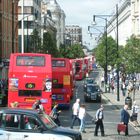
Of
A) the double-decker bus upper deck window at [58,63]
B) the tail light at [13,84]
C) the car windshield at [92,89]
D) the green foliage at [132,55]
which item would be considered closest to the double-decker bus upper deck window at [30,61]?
the tail light at [13,84]

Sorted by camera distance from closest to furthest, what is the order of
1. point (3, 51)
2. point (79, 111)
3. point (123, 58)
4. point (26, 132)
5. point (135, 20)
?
point (26, 132)
point (79, 111)
point (123, 58)
point (3, 51)
point (135, 20)

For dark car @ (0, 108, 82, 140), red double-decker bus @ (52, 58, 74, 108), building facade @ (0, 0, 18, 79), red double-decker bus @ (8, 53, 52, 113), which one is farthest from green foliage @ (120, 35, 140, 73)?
dark car @ (0, 108, 82, 140)

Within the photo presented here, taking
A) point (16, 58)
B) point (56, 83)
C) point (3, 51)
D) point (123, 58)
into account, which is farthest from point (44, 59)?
point (3, 51)

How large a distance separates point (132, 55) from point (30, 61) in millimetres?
19937

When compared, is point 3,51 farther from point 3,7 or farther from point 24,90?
point 24,90

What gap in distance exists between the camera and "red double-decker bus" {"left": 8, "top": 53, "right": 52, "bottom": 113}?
1281 inches

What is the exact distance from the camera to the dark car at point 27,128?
54.2 feet

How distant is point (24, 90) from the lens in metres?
33.1

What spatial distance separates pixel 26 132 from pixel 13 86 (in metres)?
16.2

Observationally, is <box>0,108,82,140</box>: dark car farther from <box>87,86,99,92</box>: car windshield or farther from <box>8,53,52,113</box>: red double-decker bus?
<box>87,86,99,92</box>: car windshield

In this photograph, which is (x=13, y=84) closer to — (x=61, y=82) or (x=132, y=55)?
(x=61, y=82)

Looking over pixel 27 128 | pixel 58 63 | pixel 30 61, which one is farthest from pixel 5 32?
pixel 27 128

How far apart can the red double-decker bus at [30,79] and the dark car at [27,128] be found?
598 inches

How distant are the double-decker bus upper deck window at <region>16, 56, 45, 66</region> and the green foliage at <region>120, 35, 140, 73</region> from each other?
63.6 ft
